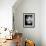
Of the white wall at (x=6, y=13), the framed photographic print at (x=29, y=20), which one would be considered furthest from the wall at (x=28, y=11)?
the white wall at (x=6, y=13)

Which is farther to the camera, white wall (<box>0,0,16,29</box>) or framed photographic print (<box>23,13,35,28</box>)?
framed photographic print (<box>23,13,35,28</box>)

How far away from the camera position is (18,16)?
596 centimetres

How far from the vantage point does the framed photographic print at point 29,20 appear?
5.88 m

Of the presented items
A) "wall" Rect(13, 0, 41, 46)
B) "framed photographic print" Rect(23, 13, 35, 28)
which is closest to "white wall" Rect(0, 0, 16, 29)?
"wall" Rect(13, 0, 41, 46)

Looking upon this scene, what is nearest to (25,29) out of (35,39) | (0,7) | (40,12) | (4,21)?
(35,39)

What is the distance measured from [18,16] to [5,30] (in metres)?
1.54

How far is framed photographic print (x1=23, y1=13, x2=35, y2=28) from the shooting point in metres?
5.88

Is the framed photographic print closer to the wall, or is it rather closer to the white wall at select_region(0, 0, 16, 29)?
the wall

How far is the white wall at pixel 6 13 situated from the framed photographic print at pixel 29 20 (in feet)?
4.20

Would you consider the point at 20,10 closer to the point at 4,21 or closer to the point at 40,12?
the point at 40,12

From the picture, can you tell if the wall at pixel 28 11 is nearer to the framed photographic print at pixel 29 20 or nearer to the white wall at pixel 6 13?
the framed photographic print at pixel 29 20

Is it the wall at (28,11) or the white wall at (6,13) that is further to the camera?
the wall at (28,11)

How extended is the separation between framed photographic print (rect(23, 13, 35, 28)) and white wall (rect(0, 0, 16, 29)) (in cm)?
128

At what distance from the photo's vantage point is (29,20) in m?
5.89
